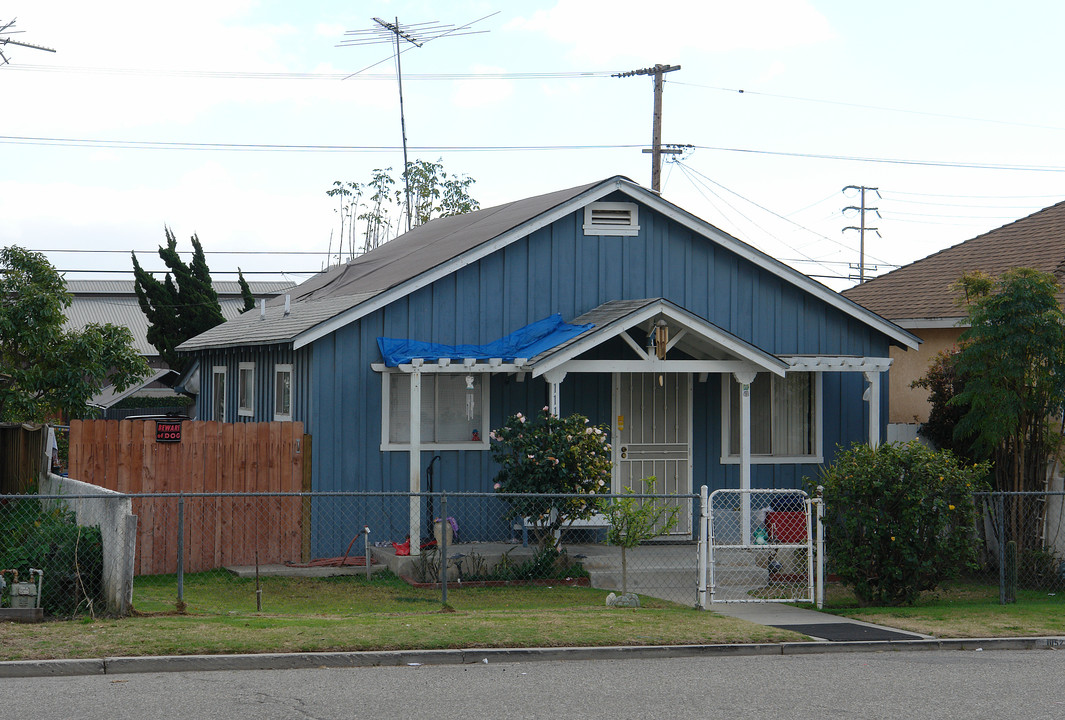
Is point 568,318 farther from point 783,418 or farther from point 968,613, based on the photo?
point 968,613

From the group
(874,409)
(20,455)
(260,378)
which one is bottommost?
(20,455)

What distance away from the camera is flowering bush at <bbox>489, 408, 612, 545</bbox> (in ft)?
46.7

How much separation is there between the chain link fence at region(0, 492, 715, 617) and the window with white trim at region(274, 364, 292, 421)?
6.38ft

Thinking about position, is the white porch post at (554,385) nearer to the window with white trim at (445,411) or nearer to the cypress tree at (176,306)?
the window with white trim at (445,411)

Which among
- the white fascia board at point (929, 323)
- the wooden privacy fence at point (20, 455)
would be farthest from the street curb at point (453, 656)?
the white fascia board at point (929, 323)

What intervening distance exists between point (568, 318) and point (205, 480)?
562 centimetres

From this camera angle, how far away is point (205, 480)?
A: 1516 cm

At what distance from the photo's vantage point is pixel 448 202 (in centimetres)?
4734

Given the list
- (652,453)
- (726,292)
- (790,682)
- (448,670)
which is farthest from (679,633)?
(726,292)

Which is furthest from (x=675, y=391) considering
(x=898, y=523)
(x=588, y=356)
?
(x=898, y=523)

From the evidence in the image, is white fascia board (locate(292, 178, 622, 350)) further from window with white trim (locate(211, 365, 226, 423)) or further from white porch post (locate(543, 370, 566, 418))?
window with white trim (locate(211, 365, 226, 423))

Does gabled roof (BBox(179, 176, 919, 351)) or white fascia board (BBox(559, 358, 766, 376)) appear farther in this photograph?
gabled roof (BBox(179, 176, 919, 351))

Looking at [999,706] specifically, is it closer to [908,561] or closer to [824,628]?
[824,628]

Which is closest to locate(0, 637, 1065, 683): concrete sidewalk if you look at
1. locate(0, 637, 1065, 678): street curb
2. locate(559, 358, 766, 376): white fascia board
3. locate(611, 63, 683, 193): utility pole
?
locate(0, 637, 1065, 678): street curb
